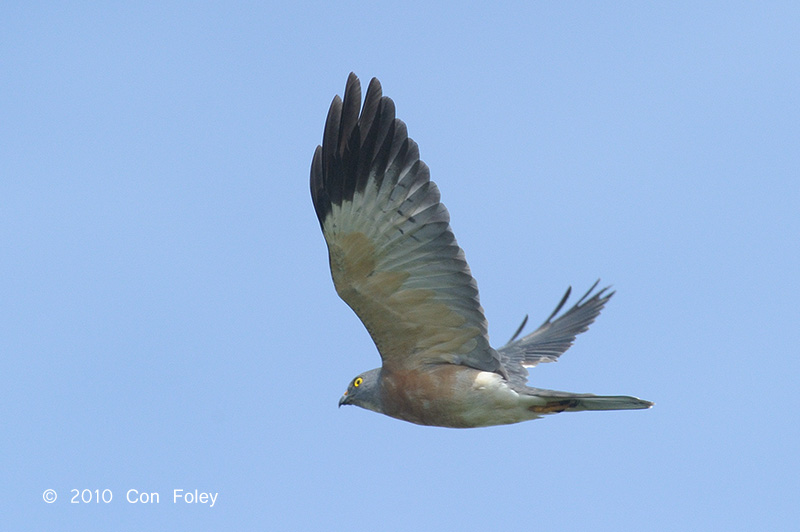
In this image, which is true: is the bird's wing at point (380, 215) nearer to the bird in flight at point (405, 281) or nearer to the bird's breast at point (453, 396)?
the bird in flight at point (405, 281)

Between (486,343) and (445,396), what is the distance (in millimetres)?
717

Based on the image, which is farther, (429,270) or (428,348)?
(428,348)


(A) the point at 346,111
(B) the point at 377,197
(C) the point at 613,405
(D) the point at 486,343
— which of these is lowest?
(C) the point at 613,405

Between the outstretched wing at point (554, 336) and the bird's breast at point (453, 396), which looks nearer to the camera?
the bird's breast at point (453, 396)

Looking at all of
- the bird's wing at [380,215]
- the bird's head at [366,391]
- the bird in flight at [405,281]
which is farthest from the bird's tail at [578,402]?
the bird's head at [366,391]

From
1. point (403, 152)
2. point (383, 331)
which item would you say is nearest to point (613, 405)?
point (383, 331)

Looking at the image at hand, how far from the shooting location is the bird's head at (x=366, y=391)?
11.1m

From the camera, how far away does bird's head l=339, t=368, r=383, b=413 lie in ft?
36.4

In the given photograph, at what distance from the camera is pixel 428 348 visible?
1071 cm

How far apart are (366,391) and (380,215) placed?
96.2 inches

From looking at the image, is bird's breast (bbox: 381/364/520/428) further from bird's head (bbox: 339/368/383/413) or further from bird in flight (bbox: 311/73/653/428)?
bird's head (bbox: 339/368/383/413)

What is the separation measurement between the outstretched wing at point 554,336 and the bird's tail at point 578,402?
8.30 ft

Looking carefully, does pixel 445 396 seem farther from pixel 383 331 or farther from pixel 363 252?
pixel 363 252

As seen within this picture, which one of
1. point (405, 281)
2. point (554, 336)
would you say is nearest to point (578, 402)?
point (405, 281)
